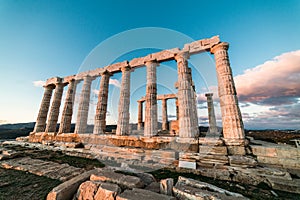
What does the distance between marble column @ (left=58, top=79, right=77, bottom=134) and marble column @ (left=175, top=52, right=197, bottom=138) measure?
13.5 meters

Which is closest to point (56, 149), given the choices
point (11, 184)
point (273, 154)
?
point (11, 184)

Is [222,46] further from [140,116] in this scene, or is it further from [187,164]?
[140,116]

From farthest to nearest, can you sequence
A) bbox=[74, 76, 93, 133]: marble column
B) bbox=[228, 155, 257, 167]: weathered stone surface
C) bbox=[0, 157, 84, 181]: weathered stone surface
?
bbox=[74, 76, 93, 133]: marble column, bbox=[228, 155, 257, 167]: weathered stone surface, bbox=[0, 157, 84, 181]: weathered stone surface

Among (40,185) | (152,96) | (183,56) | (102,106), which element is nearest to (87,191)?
(40,185)

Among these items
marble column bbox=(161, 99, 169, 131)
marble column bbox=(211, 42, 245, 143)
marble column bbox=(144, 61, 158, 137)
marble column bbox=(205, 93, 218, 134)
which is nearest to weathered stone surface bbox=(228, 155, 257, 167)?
marble column bbox=(211, 42, 245, 143)

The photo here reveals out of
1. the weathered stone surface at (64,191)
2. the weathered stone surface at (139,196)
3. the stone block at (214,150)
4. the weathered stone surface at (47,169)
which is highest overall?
the stone block at (214,150)

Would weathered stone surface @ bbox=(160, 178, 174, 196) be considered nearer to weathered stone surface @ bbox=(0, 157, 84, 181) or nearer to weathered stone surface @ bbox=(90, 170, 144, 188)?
weathered stone surface @ bbox=(90, 170, 144, 188)

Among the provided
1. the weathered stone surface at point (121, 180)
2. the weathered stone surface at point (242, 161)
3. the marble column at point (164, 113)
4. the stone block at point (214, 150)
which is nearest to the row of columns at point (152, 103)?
the stone block at point (214, 150)

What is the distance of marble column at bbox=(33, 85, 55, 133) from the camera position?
16.6 m

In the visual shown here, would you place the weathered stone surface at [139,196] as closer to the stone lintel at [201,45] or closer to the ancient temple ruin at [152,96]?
the ancient temple ruin at [152,96]

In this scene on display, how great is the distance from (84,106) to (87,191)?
13241 millimetres

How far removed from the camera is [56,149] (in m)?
11.3

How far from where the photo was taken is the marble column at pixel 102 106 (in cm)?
1295

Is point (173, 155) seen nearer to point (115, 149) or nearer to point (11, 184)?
point (115, 149)
